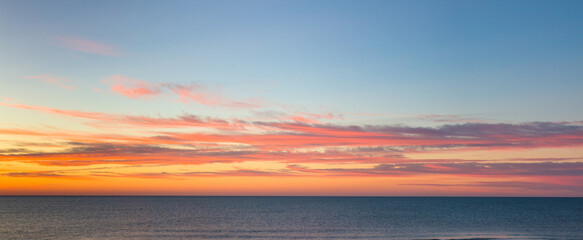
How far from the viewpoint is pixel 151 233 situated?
3241 inches

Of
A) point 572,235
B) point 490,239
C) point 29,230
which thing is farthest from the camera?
point 29,230

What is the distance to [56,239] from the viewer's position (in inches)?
2908

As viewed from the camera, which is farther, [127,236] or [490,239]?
[127,236]

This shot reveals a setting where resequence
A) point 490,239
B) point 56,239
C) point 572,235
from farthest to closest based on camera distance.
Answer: point 572,235 < point 56,239 < point 490,239

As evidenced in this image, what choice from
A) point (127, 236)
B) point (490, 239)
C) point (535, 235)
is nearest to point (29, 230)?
point (127, 236)

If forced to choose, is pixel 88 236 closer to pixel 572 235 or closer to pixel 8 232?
pixel 8 232

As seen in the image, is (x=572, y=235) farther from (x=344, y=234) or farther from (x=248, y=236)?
(x=248, y=236)

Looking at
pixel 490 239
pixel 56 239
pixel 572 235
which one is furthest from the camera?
pixel 572 235

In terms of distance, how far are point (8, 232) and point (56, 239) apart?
17.3 metres

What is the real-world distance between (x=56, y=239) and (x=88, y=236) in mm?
5062

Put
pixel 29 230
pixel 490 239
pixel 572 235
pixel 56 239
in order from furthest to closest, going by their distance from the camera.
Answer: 1. pixel 29 230
2. pixel 572 235
3. pixel 56 239
4. pixel 490 239

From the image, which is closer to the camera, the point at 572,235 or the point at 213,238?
the point at 213,238

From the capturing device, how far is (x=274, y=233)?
82.2 metres

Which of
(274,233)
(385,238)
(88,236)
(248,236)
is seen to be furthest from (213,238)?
(385,238)
